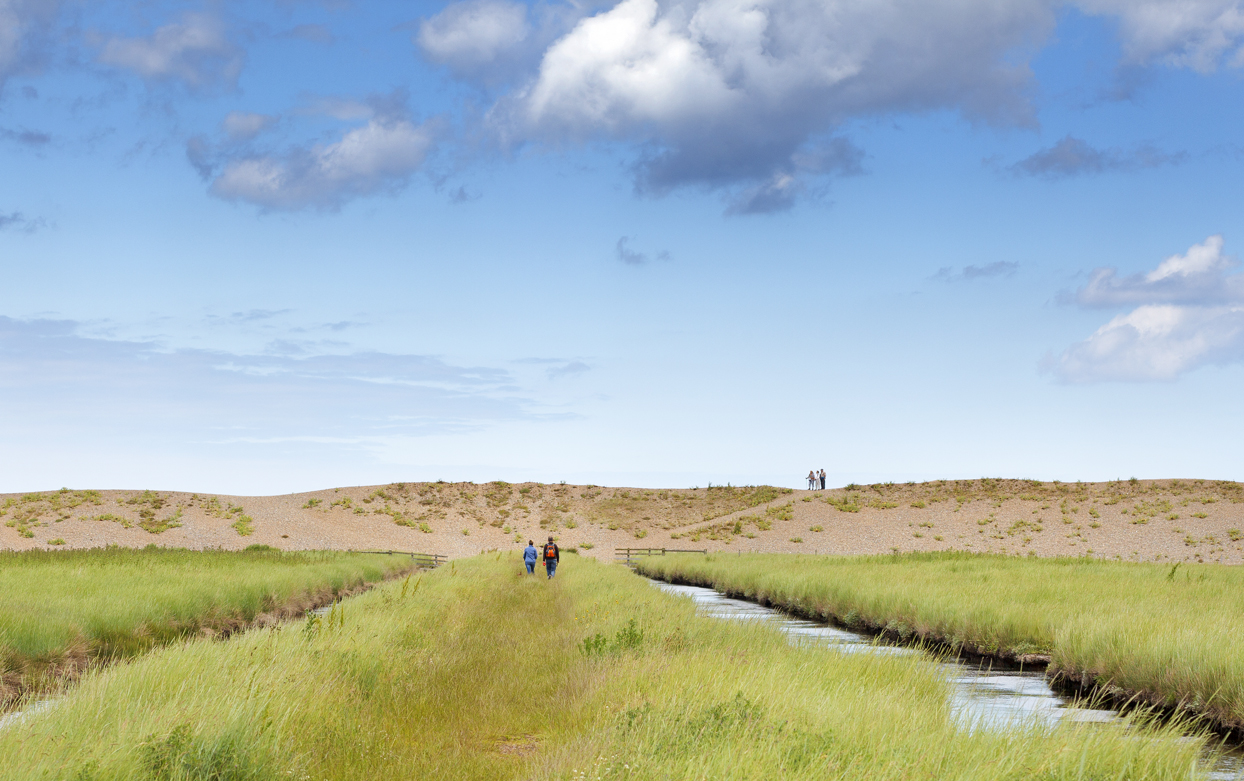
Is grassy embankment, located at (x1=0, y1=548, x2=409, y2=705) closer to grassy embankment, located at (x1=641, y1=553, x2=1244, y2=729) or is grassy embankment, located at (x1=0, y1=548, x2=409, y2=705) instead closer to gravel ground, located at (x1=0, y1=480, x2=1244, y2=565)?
grassy embankment, located at (x1=641, y1=553, x2=1244, y2=729)

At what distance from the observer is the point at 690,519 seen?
8094 centimetres

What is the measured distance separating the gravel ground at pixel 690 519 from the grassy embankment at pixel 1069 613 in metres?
28.6

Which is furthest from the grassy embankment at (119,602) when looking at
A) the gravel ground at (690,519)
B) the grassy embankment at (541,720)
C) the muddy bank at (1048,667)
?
the gravel ground at (690,519)

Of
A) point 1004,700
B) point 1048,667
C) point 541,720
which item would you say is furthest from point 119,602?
point 1048,667

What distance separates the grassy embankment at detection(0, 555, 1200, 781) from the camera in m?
6.06

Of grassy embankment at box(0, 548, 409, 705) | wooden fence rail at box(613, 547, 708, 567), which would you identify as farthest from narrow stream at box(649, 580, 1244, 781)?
wooden fence rail at box(613, 547, 708, 567)

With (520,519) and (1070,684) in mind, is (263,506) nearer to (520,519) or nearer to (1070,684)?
(520,519)

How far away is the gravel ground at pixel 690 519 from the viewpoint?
59.2 m

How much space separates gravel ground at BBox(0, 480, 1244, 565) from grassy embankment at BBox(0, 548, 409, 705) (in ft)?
105

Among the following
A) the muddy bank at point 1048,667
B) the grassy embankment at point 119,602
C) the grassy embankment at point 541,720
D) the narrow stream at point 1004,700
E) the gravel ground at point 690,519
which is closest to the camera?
the grassy embankment at point 541,720

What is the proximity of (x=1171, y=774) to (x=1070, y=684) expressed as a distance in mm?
8154

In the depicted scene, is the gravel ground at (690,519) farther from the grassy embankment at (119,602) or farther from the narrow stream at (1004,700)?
the narrow stream at (1004,700)

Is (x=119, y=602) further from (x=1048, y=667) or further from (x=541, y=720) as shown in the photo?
(x=1048, y=667)

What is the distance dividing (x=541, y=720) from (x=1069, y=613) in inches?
449
